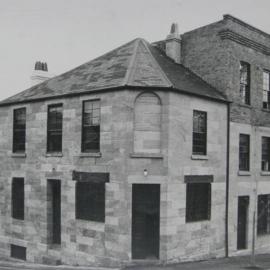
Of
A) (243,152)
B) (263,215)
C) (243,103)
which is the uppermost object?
(243,103)

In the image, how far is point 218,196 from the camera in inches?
770

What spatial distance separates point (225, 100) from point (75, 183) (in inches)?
313

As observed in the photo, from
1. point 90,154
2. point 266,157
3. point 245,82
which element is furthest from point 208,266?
point 245,82

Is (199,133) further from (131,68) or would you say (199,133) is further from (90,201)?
(90,201)

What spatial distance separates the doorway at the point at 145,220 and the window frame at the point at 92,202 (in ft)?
4.80

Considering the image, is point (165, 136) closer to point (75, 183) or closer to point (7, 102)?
point (75, 183)

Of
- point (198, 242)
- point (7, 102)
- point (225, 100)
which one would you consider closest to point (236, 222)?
point (198, 242)

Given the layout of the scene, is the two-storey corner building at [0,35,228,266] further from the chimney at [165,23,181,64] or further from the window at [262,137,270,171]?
the window at [262,137,270,171]

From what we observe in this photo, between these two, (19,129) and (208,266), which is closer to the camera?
(208,266)

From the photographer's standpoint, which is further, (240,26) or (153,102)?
(240,26)

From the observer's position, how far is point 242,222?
2153 centimetres

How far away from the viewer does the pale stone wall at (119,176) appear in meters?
16.9

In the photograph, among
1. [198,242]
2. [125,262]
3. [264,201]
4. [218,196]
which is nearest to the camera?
[125,262]

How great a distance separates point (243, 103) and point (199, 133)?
12.4ft
